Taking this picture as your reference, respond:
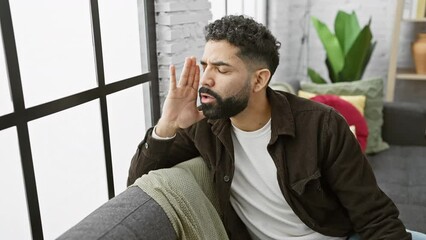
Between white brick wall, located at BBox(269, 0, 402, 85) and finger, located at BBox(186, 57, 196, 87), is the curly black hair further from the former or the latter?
white brick wall, located at BBox(269, 0, 402, 85)

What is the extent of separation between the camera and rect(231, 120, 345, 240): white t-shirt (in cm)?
139

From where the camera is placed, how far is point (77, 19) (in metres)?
1.52

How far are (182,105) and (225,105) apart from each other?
0.18 m

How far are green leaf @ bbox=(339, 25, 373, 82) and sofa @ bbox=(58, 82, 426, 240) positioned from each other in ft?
1.07

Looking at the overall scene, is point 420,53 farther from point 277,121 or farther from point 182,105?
point 182,105

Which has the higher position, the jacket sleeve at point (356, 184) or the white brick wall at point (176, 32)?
the white brick wall at point (176, 32)

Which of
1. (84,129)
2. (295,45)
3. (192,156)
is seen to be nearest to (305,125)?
(192,156)

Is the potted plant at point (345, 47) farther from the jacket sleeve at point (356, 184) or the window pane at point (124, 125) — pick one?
the jacket sleeve at point (356, 184)

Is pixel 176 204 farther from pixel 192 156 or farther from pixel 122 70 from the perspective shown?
pixel 122 70

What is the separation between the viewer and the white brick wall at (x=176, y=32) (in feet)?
6.16

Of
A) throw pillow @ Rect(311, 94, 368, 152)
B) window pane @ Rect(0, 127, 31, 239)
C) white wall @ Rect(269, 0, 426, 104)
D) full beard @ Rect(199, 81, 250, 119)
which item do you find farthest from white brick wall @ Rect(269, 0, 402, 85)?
window pane @ Rect(0, 127, 31, 239)

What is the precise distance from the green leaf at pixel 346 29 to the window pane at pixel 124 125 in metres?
1.69

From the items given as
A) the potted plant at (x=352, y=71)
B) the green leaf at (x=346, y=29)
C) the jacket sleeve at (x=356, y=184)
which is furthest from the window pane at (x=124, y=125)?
the green leaf at (x=346, y=29)

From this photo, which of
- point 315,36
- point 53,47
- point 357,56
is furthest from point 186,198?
point 315,36
